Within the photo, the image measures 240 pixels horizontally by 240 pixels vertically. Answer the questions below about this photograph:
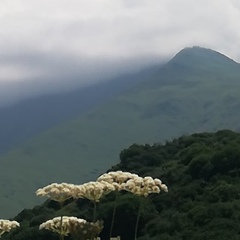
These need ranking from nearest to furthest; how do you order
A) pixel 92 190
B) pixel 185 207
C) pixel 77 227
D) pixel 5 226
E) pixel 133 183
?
pixel 77 227
pixel 92 190
pixel 133 183
pixel 5 226
pixel 185 207

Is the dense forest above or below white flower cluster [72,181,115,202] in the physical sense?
below

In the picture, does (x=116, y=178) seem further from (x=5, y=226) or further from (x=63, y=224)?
(x=5, y=226)

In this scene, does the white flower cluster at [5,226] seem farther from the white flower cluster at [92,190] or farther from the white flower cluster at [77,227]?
the white flower cluster at [92,190]

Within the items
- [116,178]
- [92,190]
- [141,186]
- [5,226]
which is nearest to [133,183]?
[141,186]

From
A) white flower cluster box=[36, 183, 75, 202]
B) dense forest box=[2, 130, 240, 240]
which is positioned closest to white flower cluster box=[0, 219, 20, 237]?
white flower cluster box=[36, 183, 75, 202]

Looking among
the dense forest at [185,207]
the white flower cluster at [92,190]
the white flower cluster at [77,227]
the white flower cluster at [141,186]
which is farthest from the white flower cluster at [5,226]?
the dense forest at [185,207]

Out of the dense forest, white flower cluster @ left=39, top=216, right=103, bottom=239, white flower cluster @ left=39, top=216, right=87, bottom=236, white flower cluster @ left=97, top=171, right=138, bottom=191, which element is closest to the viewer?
white flower cluster @ left=39, top=216, right=103, bottom=239

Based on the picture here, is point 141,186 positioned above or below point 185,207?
above

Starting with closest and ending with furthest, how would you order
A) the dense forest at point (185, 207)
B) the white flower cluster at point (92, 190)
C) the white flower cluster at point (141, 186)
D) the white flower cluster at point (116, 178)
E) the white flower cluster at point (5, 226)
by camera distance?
the white flower cluster at point (92, 190), the white flower cluster at point (141, 186), the white flower cluster at point (116, 178), the white flower cluster at point (5, 226), the dense forest at point (185, 207)

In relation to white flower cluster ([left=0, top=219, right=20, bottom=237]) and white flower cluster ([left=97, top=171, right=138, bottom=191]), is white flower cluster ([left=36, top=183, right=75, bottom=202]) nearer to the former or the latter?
white flower cluster ([left=97, top=171, right=138, bottom=191])

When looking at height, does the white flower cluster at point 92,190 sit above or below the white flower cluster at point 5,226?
above

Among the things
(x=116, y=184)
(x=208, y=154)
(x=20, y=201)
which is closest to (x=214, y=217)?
(x=208, y=154)

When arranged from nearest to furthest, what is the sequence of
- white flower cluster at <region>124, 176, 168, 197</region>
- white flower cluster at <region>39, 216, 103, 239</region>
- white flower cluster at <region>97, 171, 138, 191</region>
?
white flower cluster at <region>39, 216, 103, 239</region>, white flower cluster at <region>124, 176, 168, 197</region>, white flower cluster at <region>97, 171, 138, 191</region>

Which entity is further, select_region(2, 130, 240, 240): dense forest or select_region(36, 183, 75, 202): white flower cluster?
select_region(2, 130, 240, 240): dense forest
